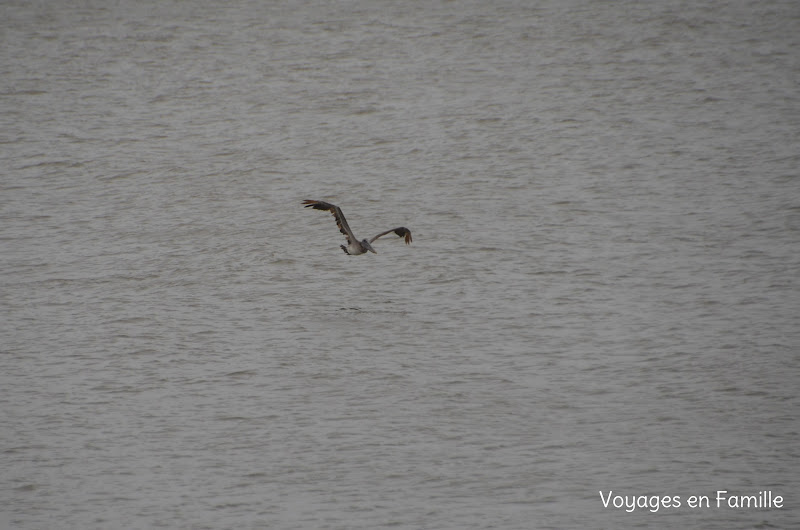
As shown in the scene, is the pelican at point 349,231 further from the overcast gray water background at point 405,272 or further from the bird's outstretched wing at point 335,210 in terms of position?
the overcast gray water background at point 405,272

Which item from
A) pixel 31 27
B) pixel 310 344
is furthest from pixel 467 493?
pixel 31 27

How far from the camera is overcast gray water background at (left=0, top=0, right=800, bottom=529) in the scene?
12789mm

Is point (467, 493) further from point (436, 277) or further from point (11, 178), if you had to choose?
point (11, 178)

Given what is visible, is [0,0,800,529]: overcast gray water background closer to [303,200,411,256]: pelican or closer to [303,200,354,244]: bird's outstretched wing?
[303,200,411,256]: pelican

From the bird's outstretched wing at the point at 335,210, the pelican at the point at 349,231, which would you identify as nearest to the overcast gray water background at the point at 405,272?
the pelican at the point at 349,231

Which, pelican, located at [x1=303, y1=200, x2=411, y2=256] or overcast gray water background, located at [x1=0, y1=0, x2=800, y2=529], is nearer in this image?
overcast gray water background, located at [x1=0, y1=0, x2=800, y2=529]

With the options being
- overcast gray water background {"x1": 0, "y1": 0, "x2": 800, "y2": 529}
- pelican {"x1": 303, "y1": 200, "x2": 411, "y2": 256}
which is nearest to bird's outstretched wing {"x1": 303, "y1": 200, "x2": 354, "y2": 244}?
pelican {"x1": 303, "y1": 200, "x2": 411, "y2": 256}

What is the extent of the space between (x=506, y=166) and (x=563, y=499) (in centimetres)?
1491

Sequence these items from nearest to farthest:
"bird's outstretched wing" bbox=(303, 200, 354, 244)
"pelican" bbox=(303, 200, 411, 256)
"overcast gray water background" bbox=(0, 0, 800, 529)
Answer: "overcast gray water background" bbox=(0, 0, 800, 529), "bird's outstretched wing" bbox=(303, 200, 354, 244), "pelican" bbox=(303, 200, 411, 256)

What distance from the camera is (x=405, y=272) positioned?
19984 millimetres

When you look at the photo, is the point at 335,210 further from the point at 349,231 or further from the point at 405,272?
the point at 405,272

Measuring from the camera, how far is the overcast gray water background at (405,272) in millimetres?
12789

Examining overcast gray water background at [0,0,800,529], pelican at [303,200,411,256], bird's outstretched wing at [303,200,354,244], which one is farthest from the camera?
pelican at [303,200,411,256]

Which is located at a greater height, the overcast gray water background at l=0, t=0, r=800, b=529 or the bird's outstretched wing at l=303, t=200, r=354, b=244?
the bird's outstretched wing at l=303, t=200, r=354, b=244
